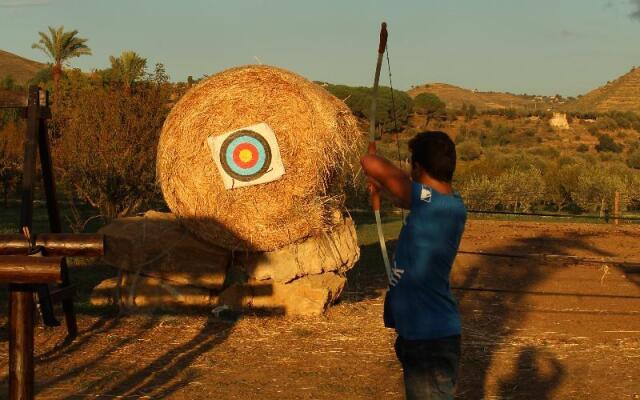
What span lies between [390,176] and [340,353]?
159 inches

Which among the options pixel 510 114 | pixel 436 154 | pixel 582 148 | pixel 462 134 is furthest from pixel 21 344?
pixel 510 114

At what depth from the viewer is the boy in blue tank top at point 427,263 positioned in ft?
12.6

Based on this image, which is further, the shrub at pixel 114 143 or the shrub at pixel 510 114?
the shrub at pixel 510 114

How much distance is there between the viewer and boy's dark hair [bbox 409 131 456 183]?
12.6 ft

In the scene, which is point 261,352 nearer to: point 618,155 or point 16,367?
point 16,367

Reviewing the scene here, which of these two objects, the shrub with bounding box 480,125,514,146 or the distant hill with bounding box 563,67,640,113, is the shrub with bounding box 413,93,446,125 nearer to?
the shrub with bounding box 480,125,514,146

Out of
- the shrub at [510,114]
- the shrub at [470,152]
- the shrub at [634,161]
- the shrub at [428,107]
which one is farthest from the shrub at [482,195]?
the shrub at [510,114]

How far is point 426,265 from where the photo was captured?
3.85 meters

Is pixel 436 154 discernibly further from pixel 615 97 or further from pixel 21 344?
pixel 615 97

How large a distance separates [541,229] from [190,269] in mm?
12479

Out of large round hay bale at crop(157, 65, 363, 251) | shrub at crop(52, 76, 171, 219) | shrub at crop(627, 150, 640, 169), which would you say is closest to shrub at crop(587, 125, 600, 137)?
shrub at crop(627, 150, 640, 169)

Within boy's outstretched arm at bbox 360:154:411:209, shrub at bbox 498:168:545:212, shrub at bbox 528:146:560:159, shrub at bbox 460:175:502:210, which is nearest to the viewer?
boy's outstretched arm at bbox 360:154:411:209

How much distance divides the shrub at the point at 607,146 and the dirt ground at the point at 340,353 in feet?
146

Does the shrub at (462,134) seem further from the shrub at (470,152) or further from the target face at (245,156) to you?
the target face at (245,156)
